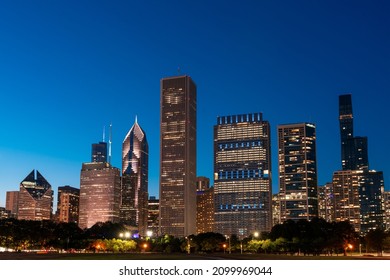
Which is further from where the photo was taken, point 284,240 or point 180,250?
point 180,250

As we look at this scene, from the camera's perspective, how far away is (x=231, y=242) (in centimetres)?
11819

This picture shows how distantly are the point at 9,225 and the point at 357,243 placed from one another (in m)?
72.5

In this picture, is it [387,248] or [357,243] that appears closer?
[387,248]
